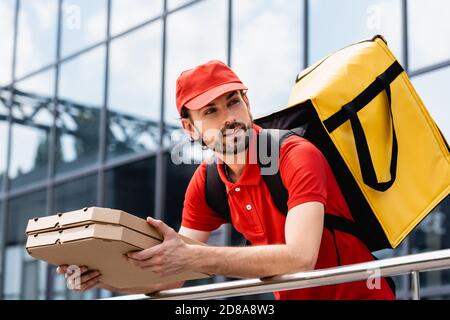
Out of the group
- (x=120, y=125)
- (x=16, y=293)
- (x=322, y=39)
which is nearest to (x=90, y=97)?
(x=120, y=125)

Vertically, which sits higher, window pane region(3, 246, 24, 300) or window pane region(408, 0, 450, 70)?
window pane region(408, 0, 450, 70)

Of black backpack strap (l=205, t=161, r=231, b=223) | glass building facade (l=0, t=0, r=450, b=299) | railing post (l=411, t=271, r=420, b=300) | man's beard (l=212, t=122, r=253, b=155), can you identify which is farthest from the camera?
glass building facade (l=0, t=0, r=450, b=299)

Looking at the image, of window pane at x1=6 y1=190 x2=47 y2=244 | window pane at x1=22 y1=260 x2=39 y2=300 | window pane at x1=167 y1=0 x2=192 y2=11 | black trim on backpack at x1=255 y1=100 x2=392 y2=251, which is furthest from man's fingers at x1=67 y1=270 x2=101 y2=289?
window pane at x1=6 y1=190 x2=47 y2=244

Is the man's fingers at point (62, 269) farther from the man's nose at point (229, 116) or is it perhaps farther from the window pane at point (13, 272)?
the window pane at point (13, 272)

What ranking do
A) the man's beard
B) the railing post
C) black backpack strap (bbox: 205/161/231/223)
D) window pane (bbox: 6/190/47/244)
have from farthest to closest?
window pane (bbox: 6/190/47/244)
black backpack strap (bbox: 205/161/231/223)
the man's beard
the railing post

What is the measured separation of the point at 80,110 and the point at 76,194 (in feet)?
3.74

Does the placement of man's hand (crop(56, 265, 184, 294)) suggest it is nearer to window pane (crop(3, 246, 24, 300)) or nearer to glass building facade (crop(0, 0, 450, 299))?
glass building facade (crop(0, 0, 450, 299))

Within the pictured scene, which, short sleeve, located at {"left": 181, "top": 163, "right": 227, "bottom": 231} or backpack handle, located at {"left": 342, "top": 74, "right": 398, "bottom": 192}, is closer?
backpack handle, located at {"left": 342, "top": 74, "right": 398, "bottom": 192}

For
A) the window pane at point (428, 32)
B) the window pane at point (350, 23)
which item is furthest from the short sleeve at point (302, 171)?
the window pane at point (350, 23)

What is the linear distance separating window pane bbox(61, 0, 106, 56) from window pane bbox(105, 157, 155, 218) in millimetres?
1938

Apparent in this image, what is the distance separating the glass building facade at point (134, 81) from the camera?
25.7ft

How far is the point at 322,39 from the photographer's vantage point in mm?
8719

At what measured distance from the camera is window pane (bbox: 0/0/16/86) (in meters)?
13.7

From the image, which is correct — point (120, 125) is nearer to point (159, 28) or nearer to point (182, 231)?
point (159, 28)
